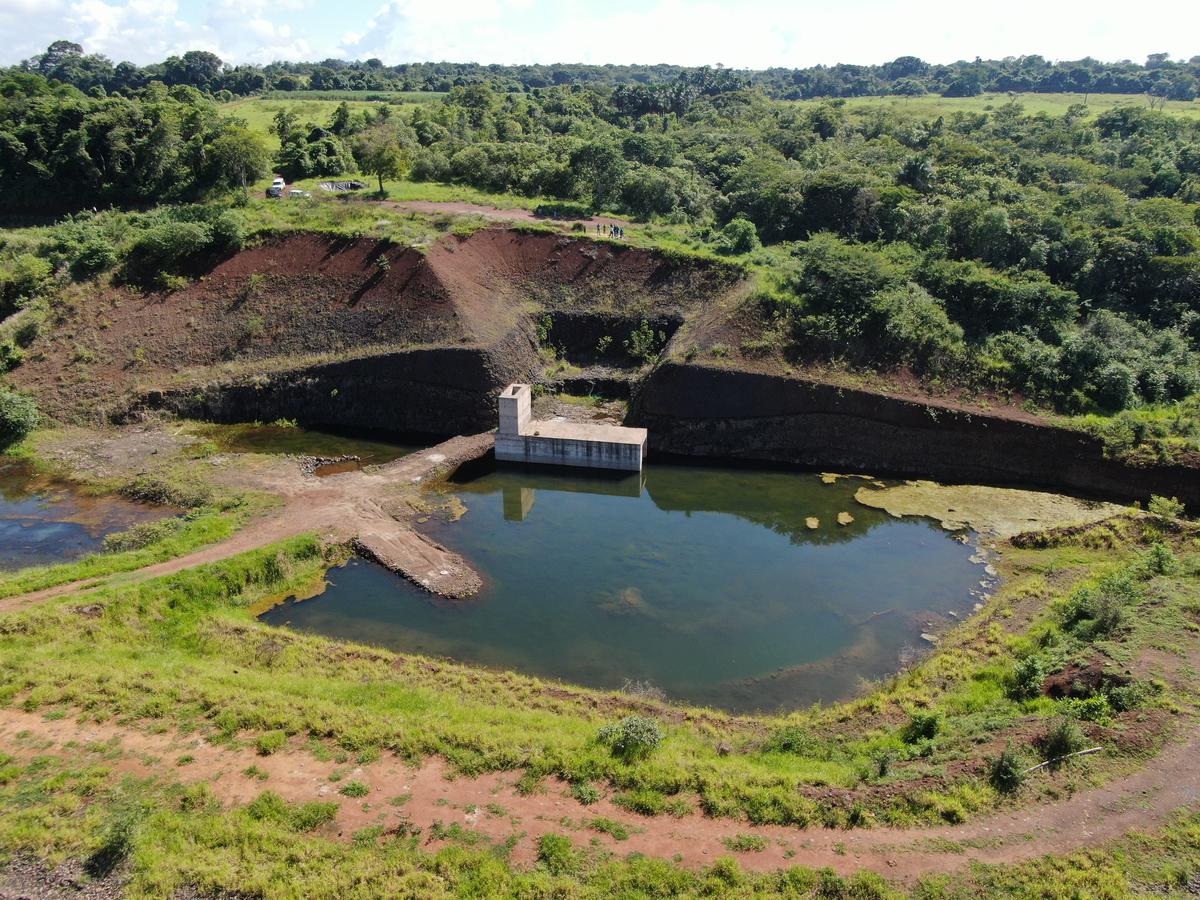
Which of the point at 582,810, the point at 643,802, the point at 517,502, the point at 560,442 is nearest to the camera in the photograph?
the point at 582,810

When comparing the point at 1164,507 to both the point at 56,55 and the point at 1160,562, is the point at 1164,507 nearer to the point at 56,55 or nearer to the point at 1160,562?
the point at 1160,562

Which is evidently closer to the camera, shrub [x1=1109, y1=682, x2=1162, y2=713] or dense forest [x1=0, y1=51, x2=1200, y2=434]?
shrub [x1=1109, y1=682, x2=1162, y2=713]

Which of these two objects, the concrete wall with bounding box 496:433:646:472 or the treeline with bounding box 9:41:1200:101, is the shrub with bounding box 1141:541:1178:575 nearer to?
the concrete wall with bounding box 496:433:646:472

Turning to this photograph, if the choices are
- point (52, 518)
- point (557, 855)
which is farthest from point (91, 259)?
point (557, 855)

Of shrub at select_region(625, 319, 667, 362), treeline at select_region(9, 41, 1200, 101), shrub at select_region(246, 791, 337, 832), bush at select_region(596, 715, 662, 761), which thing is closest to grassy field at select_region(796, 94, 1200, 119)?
treeline at select_region(9, 41, 1200, 101)

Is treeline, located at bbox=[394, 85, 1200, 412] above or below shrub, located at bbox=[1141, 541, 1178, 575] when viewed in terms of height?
above

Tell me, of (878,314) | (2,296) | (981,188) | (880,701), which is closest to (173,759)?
(880,701)

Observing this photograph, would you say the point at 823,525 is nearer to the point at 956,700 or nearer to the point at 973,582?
the point at 973,582
